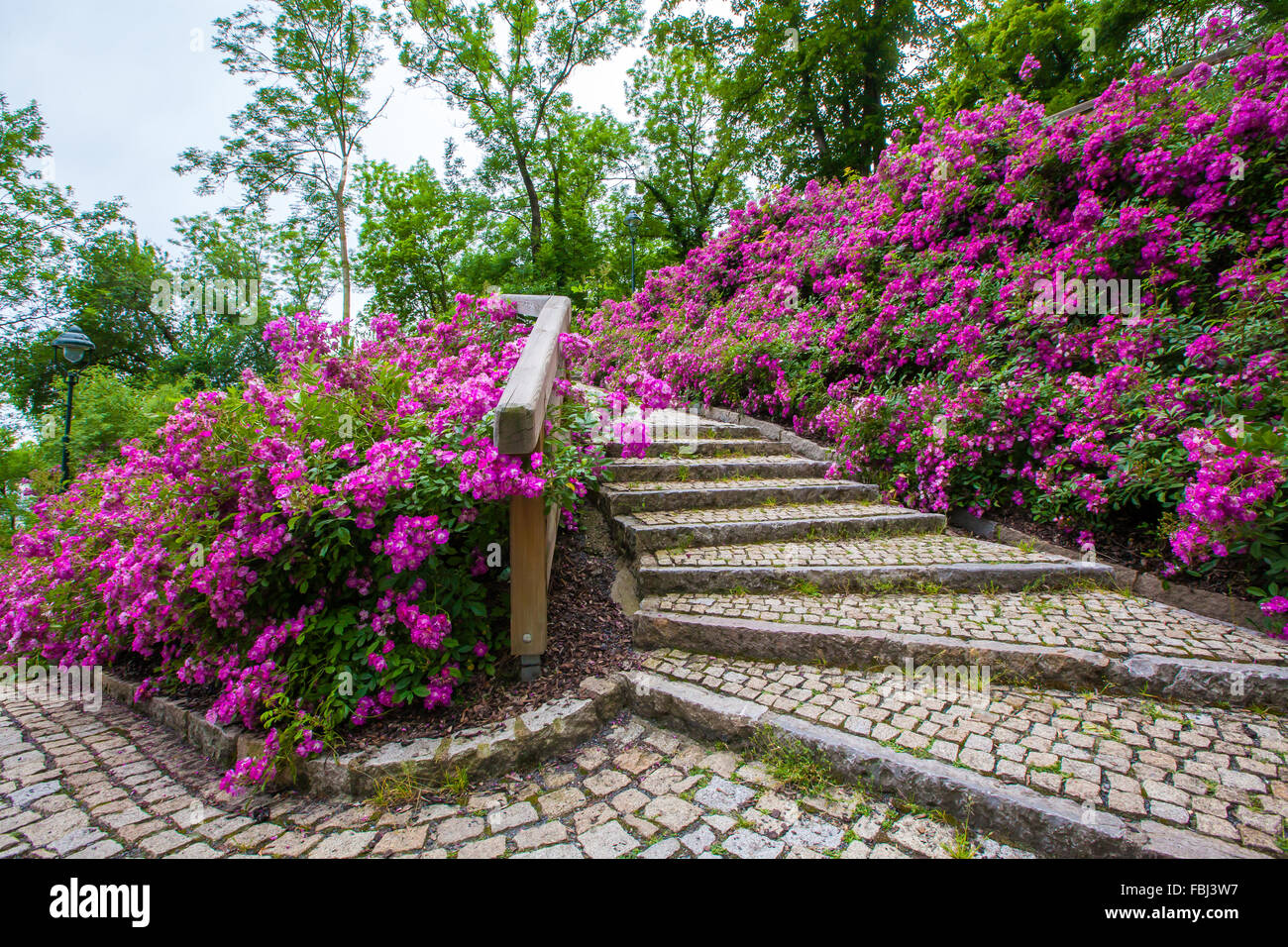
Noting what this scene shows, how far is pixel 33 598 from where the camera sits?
325 cm

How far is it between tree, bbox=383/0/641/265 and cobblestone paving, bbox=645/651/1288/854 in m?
18.2

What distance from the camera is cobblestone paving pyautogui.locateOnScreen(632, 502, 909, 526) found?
3.71 meters

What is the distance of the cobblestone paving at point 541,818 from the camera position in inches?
67.2

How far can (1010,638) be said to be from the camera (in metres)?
2.58

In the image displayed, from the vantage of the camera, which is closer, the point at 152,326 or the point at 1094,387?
the point at 1094,387

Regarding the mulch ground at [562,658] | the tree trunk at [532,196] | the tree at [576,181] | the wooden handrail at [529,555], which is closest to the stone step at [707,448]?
the mulch ground at [562,658]

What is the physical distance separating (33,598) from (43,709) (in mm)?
692

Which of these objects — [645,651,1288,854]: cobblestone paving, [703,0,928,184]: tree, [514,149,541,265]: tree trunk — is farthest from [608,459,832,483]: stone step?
[514,149,541,265]: tree trunk

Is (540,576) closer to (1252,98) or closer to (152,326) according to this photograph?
(1252,98)

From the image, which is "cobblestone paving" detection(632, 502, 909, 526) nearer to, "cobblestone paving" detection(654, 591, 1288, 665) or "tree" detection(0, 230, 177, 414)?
"cobblestone paving" detection(654, 591, 1288, 665)

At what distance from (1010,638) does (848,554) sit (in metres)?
1.04

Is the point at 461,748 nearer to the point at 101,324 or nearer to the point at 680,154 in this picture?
the point at 680,154

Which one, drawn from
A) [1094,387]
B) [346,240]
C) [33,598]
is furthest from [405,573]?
[346,240]

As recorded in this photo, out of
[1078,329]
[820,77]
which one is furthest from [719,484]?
[820,77]
